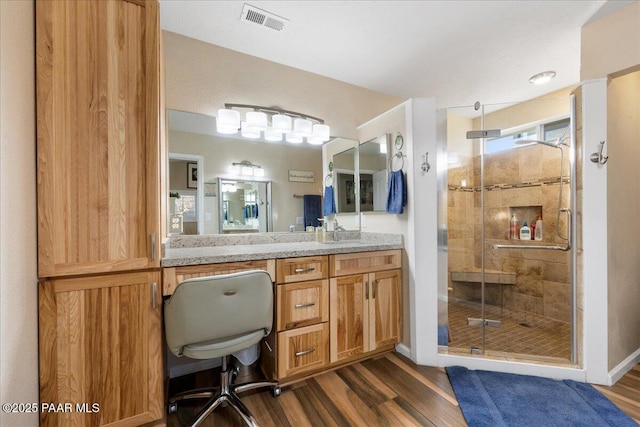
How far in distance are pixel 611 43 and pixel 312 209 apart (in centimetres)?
240

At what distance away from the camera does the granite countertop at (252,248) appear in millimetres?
1446

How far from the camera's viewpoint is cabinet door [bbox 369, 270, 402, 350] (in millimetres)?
1961

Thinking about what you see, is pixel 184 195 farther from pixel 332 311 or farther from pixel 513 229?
pixel 513 229

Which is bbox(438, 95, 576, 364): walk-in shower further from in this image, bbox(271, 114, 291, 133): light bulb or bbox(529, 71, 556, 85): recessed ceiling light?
bbox(271, 114, 291, 133): light bulb

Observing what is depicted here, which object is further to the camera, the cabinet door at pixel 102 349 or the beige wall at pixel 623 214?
the beige wall at pixel 623 214

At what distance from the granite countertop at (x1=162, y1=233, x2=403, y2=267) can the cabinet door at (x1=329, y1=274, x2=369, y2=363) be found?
24 cm

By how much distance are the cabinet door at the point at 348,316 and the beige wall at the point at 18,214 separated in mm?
1450

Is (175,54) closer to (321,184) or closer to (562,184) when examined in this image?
(321,184)

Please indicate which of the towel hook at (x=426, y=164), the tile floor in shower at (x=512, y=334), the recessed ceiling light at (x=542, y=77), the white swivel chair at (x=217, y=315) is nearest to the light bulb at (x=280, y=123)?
the towel hook at (x=426, y=164)

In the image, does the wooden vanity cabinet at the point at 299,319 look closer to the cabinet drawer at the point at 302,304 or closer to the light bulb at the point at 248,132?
the cabinet drawer at the point at 302,304

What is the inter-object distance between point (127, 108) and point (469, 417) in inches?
93.4

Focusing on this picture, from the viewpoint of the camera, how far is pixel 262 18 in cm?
177

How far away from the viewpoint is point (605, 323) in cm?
170

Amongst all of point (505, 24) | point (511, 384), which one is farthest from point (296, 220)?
point (505, 24)
